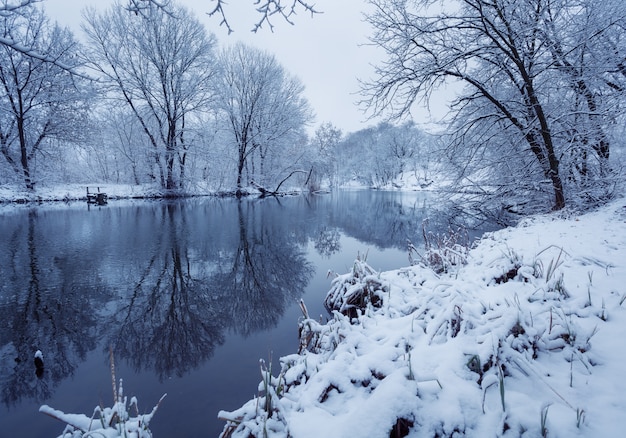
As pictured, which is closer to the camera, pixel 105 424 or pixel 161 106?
pixel 105 424

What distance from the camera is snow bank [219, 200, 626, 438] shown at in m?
1.50

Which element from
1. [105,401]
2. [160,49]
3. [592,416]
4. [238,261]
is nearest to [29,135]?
[160,49]

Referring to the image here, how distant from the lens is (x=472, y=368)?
1846 mm

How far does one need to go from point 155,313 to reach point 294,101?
2870cm

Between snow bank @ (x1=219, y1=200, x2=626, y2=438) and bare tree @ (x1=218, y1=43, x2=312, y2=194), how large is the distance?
26.1m

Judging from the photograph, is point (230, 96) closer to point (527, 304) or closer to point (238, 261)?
point (238, 261)

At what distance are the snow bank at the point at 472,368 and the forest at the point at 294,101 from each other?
3.07 meters

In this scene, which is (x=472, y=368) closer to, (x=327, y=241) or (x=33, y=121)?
(x=327, y=241)

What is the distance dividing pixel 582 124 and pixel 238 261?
8.02 m

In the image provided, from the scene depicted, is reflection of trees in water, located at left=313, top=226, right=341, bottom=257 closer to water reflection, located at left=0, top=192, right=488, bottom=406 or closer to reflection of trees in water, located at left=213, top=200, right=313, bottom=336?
water reflection, located at left=0, top=192, right=488, bottom=406

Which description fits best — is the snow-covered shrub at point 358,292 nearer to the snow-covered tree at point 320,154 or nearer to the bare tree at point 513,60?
the bare tree at point 513,60

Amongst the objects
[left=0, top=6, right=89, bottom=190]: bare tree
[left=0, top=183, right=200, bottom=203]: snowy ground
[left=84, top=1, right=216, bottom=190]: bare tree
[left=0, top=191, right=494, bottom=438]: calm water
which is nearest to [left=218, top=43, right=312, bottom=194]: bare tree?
[left=84, top=1, right=216, bottom=190]: bare tree

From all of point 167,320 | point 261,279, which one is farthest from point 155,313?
point 261,279

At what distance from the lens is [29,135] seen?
60.8 ft
